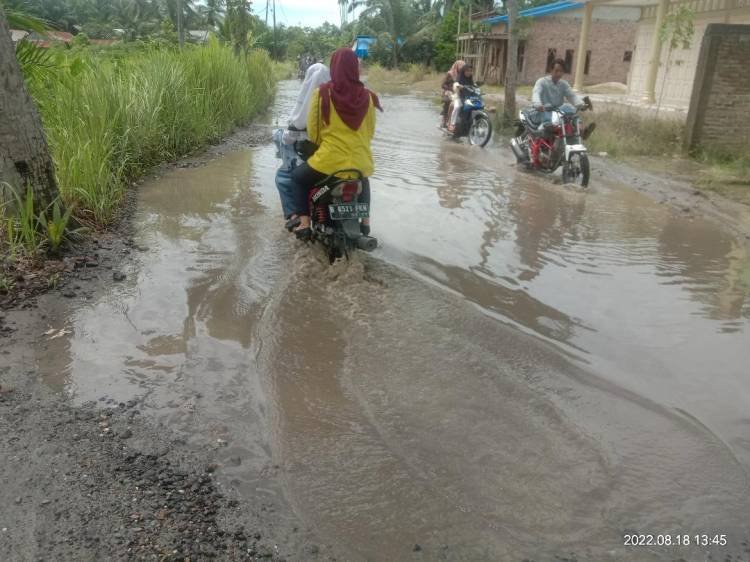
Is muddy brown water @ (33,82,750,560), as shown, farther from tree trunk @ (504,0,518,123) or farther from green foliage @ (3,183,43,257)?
tree trunk @ (504,0,518,123)

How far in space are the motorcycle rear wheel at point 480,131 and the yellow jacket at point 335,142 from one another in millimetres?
7796

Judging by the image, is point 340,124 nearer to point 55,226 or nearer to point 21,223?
point 55,226

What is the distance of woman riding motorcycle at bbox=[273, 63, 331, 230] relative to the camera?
5.05 m

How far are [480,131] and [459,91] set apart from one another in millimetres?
922

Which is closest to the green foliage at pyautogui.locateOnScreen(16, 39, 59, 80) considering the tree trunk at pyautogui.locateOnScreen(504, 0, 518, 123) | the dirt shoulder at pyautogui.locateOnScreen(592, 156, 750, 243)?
the dirt shoulder at pyautogui.locateOnScreen(592, 156, 750, 243)

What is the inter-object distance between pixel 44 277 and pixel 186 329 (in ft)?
4.24

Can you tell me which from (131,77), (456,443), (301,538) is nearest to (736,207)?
(456,443)

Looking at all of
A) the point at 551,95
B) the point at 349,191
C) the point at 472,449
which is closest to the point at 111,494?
the point at 472,449

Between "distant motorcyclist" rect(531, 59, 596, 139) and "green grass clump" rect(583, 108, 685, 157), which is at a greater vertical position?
"distant motorcyclist" rect(531, 59, 596, 139)

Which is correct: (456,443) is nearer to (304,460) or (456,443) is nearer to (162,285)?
(304,460)

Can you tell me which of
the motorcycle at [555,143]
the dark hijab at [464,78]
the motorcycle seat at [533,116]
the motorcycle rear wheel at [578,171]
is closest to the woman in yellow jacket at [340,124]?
the motorcycle rear wheel at [578,171]

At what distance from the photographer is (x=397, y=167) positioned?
10.3 m

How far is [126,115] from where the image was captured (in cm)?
793

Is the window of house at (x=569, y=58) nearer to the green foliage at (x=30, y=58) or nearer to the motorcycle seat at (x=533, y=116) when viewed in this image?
the motorcycle seat at (x=533, y=116)
